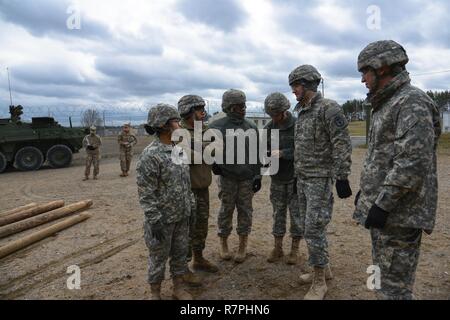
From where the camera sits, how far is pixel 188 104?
12.9ft

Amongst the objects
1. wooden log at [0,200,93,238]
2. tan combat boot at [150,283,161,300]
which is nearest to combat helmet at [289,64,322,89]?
tan combat boot at [150,283,161,300]

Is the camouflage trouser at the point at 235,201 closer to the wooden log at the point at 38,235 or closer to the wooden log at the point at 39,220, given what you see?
the wooden log at the point at 38,235

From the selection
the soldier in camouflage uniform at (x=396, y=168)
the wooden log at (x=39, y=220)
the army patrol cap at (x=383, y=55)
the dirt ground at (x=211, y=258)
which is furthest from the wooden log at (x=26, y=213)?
the army patrol cap at (x=383, y=55)

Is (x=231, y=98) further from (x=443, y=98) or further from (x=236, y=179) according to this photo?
(x=443, y=98)

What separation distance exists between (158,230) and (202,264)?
3.80ft

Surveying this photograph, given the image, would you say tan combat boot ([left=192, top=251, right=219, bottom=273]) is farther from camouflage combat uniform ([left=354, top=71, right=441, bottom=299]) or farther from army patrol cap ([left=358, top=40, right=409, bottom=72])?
army patrol cap ([left=358, top=40, right=409, bottom=72])

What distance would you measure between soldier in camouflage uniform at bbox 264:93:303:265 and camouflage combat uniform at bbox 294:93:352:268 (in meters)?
0.55

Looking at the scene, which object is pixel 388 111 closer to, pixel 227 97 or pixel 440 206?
pixel 227 97

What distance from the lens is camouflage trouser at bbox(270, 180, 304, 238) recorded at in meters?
4.13

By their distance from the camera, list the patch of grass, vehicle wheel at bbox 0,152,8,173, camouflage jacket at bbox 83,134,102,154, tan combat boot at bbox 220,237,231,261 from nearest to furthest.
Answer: tan combat boot at bbox 220,237,231,261
camouflage jacket at bbox 83,134,102,154
vehicle wheel at bbox 0,152,8,173
the patch of grass

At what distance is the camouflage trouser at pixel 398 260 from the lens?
2.44 meters

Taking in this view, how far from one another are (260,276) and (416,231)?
1.91 metres
